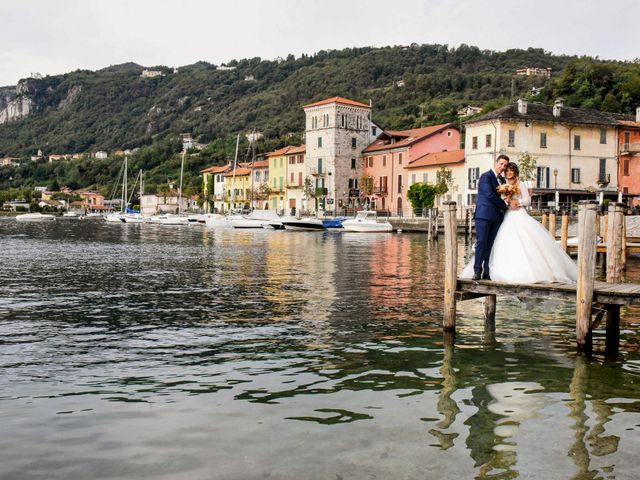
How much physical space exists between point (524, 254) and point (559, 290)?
3.00 ft

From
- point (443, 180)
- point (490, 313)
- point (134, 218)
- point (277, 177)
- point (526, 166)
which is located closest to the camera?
point (490, 313)

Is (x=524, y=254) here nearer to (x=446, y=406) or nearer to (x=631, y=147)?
(x=446, y=406)

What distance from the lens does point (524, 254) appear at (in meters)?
12.3

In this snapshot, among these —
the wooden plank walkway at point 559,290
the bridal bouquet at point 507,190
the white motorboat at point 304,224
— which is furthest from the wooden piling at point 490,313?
the white motorboat at point 304,224

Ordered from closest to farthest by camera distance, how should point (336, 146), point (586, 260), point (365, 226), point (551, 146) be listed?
point (586, 260) < point (365, 226) < point (551, 146) < point (336, 146)

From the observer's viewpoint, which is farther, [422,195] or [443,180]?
[422,195]

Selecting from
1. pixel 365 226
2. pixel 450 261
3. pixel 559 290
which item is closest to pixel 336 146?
pixel 365 226

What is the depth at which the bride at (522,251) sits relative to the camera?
483 inches

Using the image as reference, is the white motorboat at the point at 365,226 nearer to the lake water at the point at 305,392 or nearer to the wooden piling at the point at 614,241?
the lake water at the point at 305,392

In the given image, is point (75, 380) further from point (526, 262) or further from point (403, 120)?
point (403, 120)

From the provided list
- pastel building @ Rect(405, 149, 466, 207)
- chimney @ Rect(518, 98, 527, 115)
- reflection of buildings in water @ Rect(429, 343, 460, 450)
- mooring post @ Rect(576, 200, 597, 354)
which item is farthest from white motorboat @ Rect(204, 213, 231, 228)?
mooring post @ Rect(576, 200, 597, 354)

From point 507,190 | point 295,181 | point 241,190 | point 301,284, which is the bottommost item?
point 301,284

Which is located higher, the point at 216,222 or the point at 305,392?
the point at 216,222

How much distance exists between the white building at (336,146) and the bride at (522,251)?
8606cm
